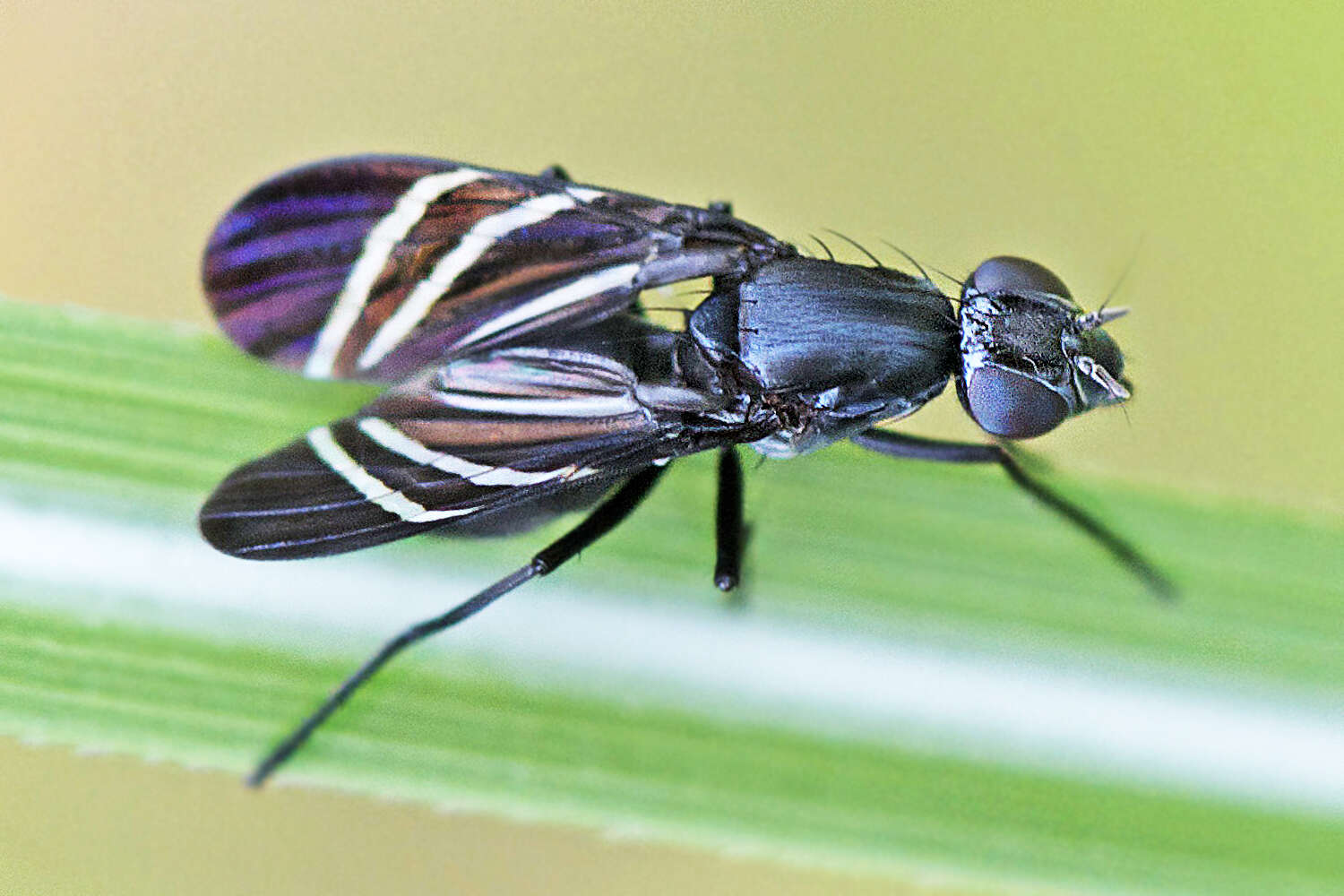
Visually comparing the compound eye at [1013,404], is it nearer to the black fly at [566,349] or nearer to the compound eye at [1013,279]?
the black fly at [566,349]

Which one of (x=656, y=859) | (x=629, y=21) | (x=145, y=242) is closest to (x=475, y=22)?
(x=629, y=21)

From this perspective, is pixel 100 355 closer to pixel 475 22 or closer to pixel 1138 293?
pixel 475 22

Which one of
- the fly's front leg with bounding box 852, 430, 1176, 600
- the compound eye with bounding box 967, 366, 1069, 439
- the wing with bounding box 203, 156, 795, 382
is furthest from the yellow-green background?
the wing with bounding box 203, 156, 795, 382

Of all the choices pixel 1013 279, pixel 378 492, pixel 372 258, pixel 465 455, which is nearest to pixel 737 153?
pixel 1013 279

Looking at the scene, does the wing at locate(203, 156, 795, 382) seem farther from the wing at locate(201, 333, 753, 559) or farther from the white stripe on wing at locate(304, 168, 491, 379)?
the wing at locate(201, 333, 753, 559)

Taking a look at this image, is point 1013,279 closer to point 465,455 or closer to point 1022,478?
point 1022,478

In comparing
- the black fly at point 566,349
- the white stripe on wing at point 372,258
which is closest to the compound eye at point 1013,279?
the black fly at point 566,349
